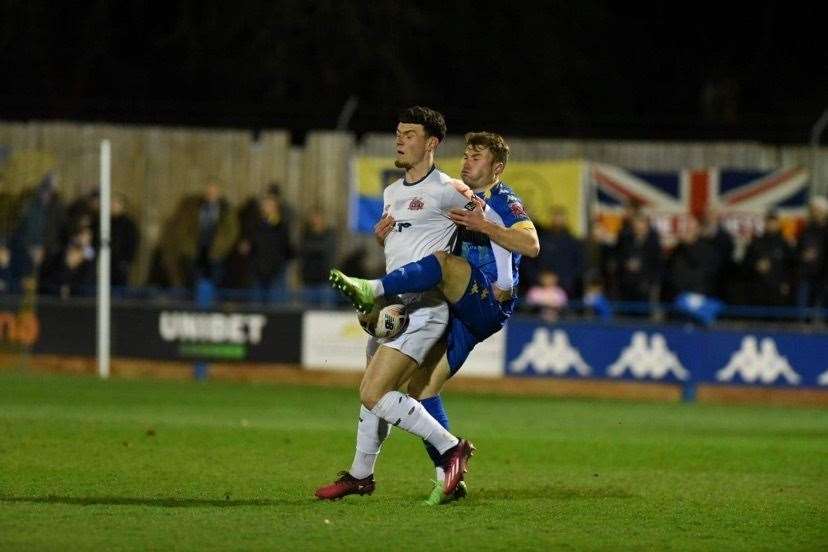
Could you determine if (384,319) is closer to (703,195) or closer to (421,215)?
(421,215)

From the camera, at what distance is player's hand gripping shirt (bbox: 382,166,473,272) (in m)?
9.16

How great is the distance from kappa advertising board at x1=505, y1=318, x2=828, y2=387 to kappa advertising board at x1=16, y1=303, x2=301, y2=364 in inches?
127

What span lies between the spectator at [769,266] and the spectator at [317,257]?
5.76m

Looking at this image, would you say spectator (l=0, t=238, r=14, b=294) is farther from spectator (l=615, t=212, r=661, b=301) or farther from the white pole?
spectator (l=615, t=212, r=661, b=301)

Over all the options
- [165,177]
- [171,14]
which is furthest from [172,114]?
A: [165,177]

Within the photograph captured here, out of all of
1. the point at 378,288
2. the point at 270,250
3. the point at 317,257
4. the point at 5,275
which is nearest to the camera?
the point at 378,288

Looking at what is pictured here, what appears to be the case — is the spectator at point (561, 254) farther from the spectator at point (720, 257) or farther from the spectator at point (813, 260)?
the spectator at point (813, 260)

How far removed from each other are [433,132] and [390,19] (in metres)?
21.1

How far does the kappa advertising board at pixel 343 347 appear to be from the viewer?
20.3m

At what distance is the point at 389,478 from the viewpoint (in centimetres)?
1082

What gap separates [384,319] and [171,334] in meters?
12.2

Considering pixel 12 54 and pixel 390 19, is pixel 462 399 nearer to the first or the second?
pixel 390 19

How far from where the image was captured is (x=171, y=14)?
31.3 meters

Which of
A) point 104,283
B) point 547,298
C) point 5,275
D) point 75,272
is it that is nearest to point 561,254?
point 547,298
